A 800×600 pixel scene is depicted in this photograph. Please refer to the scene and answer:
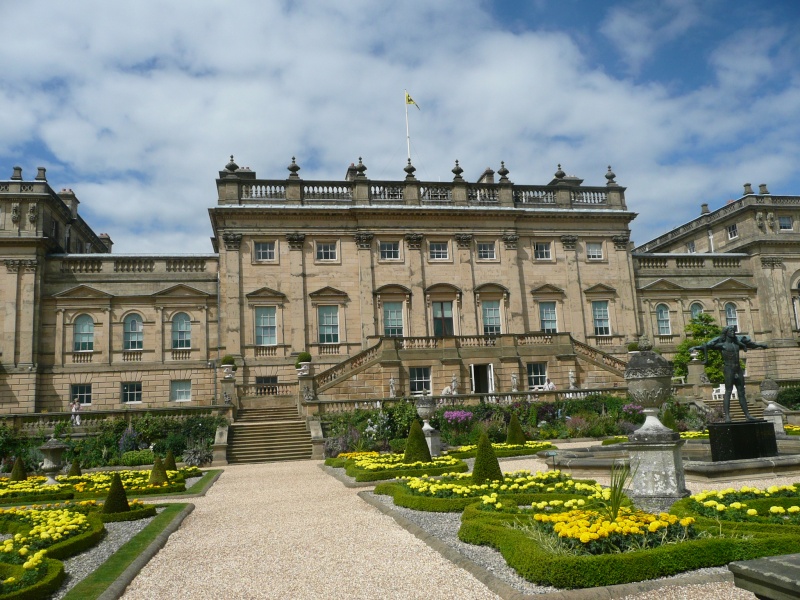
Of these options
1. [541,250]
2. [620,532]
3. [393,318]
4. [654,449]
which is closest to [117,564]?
[620,532]

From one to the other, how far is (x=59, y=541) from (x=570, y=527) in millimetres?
7441

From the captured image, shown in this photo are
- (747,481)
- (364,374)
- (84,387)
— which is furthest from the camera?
(84,387)

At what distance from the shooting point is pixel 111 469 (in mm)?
23578

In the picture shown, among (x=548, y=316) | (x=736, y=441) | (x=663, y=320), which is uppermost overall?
(x=548, y=316)

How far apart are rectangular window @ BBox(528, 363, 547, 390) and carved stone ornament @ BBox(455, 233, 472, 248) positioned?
7637mm

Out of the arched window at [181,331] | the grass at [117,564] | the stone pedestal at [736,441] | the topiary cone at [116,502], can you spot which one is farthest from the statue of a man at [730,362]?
the arched window at [181,331]

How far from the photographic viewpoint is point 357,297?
36.1 metres

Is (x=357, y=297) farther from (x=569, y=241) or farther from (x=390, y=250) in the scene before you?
(x=569, y=241)

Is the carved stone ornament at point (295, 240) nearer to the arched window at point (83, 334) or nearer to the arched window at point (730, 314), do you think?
the arched window at point (83, 334)

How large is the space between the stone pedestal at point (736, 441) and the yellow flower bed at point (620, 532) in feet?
24.8

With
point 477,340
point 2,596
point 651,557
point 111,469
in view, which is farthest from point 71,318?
point 651,557

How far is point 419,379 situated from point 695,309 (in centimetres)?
1864

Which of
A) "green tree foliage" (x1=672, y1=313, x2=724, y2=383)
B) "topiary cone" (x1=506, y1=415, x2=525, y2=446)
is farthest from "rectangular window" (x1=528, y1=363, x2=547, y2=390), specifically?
"topiary cone" (x1=506, y1=415, x2=525, y2=446)

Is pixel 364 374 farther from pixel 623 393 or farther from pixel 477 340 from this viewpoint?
pixel 623 393
